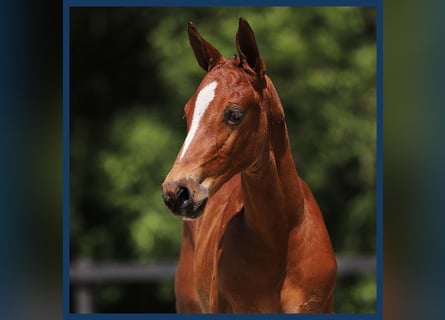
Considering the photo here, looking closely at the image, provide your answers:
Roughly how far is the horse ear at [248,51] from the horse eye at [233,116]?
0.75ft

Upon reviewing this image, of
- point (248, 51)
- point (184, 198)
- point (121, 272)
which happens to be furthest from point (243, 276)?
point (121, 272)

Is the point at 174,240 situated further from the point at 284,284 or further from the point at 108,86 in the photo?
A: the point at 284,284

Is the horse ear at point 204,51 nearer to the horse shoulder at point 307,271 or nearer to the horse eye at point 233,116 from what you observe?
the horse eye at point 233,116

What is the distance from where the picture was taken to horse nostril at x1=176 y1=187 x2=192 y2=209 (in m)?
3.24

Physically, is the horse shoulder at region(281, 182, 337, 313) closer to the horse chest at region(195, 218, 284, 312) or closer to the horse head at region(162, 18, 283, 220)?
the horse chest at region(195, 218, 284, 312)

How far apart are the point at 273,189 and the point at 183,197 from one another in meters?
0.60

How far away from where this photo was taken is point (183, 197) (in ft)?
10.7

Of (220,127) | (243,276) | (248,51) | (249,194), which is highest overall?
(248,51)

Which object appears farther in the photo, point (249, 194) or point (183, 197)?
point (249, 194)

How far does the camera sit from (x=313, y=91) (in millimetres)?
7465

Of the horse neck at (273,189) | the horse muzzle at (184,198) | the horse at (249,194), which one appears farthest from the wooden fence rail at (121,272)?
the horse muzzle at (184,198)

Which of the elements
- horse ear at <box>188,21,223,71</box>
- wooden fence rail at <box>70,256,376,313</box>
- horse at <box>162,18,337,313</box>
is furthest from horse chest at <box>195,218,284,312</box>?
wooden fence rail at <box>70,256,376,313</box>

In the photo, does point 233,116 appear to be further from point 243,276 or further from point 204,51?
point 243,276
